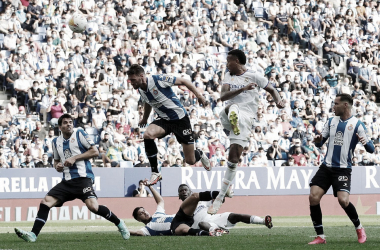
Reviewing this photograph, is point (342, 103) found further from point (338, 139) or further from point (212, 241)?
point (212, 241)

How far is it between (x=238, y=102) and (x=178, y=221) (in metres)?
Answer: 2.53

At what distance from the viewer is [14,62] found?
23.5 meters

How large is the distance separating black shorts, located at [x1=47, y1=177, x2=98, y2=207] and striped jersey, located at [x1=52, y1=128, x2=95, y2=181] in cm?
8

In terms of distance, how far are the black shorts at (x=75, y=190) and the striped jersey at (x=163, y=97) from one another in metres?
1.69

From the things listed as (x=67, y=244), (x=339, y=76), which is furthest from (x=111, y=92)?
(x=67, y=244)

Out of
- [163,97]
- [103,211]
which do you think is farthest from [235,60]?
[103,211]

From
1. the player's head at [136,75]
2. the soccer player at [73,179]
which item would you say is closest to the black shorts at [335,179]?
the player's head at [136,75]

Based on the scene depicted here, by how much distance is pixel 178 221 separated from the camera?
13.6 meters

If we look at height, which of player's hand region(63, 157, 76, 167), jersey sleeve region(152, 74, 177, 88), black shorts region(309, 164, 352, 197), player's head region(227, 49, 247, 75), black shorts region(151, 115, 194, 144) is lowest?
black shorts region(309, 164, 352, 197)

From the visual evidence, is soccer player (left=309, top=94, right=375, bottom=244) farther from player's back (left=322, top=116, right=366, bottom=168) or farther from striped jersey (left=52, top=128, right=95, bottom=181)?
striped jersey (left=52, top=128, right=95, bottom=181)

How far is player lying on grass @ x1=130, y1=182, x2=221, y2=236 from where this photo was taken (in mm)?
13122

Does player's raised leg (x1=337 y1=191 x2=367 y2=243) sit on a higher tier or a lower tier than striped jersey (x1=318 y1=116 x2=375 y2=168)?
lower

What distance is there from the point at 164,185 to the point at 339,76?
11.0 meters

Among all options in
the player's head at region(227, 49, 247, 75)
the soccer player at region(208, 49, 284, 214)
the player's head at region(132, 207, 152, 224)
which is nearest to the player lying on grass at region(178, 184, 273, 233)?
the player's head at region(132, 207, 152, 224)
